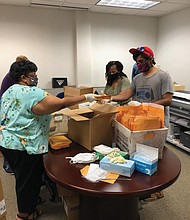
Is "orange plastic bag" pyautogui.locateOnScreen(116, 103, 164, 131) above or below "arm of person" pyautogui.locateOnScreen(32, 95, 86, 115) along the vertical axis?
below

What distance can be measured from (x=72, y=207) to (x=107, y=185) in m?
0.67

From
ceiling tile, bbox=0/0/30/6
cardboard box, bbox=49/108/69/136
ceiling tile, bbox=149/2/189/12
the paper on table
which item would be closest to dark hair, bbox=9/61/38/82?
cardboard box, bbox=49/108/69/136

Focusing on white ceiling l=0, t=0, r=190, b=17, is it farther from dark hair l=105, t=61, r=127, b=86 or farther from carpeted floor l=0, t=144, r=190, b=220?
carpeted floor l=0, t=144, r=190, b=220

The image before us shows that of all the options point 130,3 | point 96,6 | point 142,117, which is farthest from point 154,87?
point 96,6

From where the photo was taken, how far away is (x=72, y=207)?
163cm

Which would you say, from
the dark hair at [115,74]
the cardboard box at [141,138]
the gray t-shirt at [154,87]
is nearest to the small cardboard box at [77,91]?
the dark hair at [115,74]

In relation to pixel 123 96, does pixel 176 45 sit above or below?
above

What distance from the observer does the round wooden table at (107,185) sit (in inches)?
41.9

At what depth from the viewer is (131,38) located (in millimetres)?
4988

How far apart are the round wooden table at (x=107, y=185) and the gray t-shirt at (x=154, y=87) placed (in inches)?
29.1

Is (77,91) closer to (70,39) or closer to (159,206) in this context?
(159,206)

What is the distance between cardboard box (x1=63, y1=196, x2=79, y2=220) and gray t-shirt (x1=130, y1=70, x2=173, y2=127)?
1136mm

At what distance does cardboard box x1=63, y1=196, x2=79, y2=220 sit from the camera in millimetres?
1629

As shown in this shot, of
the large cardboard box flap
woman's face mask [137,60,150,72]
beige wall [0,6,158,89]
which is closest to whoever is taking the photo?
the large cardboard box flap
